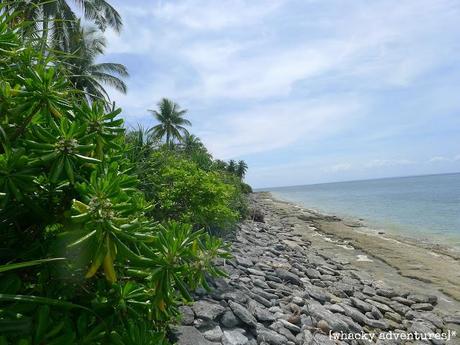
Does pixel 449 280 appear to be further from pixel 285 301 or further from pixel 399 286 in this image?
pixel 285 301

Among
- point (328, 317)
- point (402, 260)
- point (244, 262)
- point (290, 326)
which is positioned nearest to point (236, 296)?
point (290, 326)

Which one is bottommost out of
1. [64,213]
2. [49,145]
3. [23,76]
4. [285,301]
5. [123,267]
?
[285,301]

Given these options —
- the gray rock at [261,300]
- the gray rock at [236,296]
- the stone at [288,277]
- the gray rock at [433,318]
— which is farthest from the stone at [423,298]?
the gray rock at [236,296]

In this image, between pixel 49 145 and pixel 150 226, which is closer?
pixel 49 145

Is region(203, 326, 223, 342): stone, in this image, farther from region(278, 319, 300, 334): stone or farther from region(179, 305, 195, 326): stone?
region(278, 319, 300, 334): stone

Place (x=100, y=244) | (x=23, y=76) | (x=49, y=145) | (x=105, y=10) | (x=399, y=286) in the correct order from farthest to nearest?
(x=105, y=10)
(x=399, y=286)
(x=23, y=76)
(x=49, y=145)
(x=100, y=244)

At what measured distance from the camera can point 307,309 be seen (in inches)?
222

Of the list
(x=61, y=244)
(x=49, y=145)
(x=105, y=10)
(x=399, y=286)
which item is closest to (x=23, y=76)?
(x=49, y=145)

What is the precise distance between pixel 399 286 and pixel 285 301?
5.82m

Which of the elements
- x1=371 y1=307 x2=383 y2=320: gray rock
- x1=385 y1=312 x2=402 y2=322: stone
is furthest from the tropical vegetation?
x1=385 y1=312 x2=402 y2=322: stone

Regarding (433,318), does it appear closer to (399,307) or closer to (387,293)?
(399,307)

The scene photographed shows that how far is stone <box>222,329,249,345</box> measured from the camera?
12.0 ft

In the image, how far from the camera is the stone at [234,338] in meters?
3.67

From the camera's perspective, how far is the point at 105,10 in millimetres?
17844
